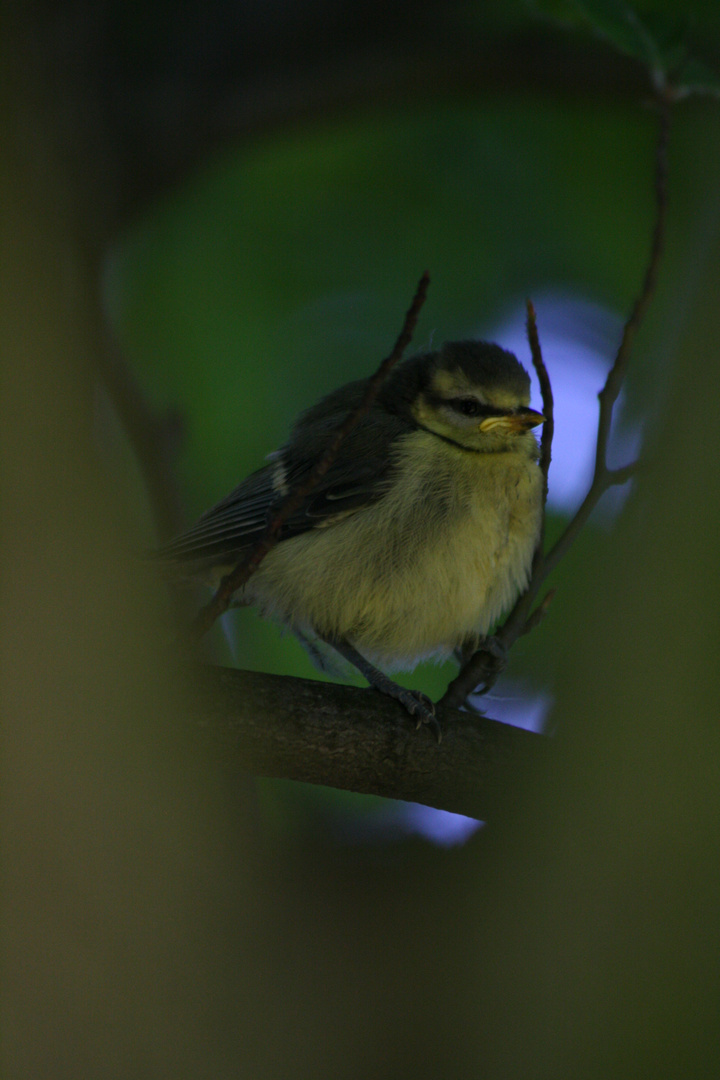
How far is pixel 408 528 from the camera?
264cm

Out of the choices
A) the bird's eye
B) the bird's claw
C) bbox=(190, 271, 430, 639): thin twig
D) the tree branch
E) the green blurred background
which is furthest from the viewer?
the bird's eye

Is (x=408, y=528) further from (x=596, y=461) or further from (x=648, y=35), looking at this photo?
(x=648, y=35)

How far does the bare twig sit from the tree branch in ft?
0.94

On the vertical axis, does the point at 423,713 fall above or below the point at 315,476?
below

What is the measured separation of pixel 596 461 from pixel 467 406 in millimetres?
639

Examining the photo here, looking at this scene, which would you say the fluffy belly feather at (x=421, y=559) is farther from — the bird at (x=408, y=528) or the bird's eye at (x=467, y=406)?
the bird's eye at (x=467, y=406)

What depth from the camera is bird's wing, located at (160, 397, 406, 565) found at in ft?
9.04

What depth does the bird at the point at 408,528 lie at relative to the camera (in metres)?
2.63

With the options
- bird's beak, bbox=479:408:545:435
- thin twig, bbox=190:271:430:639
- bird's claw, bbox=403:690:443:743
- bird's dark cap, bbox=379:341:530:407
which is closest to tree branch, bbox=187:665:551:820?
bird's claw, bbox=403:690:443:743

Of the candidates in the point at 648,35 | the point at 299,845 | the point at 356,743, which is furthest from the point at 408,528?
the point at 648,35

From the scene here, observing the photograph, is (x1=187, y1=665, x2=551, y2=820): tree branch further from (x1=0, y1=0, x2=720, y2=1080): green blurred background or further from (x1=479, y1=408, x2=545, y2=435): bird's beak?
(x1=479, y1=408, x2=545, y2=435): bird's beak

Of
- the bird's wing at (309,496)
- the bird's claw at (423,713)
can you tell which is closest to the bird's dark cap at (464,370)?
the bird's wing at (309,496)

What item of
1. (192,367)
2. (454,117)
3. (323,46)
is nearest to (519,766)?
(192,367)

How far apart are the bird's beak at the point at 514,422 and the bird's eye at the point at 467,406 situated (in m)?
0.05
